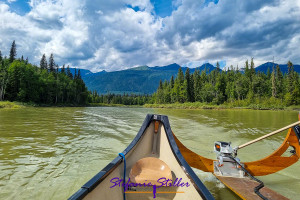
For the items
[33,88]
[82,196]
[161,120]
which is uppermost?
[33,88]

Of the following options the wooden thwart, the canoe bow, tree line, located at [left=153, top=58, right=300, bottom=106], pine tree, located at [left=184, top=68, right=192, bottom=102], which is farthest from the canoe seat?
pine tree, located at [left=184, top=68, right=192, bottom=102]

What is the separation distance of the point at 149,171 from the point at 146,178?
0.17 metres

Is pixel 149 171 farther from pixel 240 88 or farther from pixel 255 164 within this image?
pixel 240 88

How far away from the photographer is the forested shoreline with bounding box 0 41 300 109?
47250 mm

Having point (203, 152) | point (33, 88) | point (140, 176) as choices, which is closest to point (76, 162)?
point (140, 176)

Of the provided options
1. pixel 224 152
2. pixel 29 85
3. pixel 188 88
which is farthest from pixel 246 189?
pixel 188 88

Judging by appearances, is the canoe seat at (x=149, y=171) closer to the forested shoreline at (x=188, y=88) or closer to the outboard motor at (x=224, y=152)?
the outboard motor at (x=224, y=152)

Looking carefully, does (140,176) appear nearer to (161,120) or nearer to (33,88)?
(161,120)

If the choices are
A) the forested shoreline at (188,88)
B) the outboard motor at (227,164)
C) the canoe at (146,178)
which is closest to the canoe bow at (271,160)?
the outboard motor at (227,164)

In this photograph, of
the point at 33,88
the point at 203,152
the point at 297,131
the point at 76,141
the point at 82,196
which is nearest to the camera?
the point at 82,196

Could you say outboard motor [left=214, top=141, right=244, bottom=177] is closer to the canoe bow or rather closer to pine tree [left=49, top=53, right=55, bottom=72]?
the canoe bow

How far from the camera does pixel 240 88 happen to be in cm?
5959

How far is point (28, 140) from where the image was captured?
746cm

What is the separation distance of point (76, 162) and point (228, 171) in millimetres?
4248
